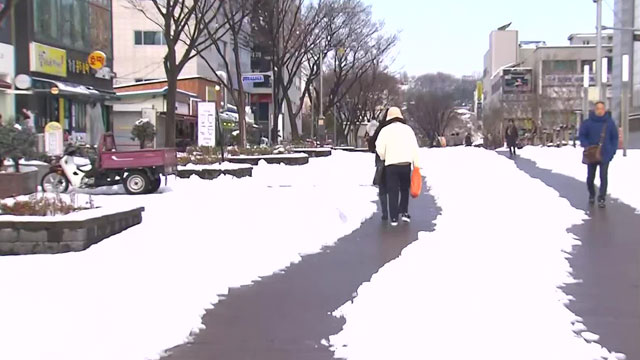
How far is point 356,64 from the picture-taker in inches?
1908

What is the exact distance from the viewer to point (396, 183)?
1111 centimetres

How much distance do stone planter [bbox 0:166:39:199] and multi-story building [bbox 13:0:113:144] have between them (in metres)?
16.2

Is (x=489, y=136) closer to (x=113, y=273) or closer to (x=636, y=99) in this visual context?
(x=636, y=99)

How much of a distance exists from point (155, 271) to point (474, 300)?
3.01 m

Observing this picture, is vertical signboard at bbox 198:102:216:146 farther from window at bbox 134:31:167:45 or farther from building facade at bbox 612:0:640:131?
building facade at bbox 612:0:640:131

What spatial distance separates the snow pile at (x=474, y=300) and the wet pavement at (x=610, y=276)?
0.15 m

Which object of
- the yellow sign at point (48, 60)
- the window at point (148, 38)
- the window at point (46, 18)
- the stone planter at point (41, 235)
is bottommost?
the stone planter at point (41, 235)

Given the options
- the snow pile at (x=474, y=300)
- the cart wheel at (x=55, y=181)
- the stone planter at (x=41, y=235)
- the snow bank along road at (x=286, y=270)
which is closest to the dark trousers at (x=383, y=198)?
the snow bank along road at (x=286, y=270)

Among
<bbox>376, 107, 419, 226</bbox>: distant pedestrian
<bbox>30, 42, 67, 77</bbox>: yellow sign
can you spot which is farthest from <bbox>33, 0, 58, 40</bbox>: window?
<bbox>376, 107, 419, 226</bbox>: distant pedestrian

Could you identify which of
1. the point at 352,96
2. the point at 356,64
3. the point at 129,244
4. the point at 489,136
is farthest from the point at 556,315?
the point at 489,136

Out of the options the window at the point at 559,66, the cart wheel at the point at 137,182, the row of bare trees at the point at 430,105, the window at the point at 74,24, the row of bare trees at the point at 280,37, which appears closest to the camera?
the cart wheel at the point at 137,182

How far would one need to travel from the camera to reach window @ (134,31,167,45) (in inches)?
2029

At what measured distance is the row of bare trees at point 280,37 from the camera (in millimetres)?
22194

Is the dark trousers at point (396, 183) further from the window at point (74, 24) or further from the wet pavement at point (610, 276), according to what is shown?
the window at point (74, 24)
